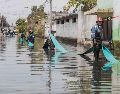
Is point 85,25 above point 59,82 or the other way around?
above

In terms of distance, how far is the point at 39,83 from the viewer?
44.5 ft

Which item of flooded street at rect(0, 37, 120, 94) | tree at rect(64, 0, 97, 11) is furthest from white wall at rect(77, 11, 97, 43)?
flooded street at rect(0, 37, 120, 94)

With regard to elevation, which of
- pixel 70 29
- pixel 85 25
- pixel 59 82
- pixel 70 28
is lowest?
pixel 70 29

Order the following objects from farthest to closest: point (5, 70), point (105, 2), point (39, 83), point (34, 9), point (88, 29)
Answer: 1. point (34, 9)
2. point (88, 29)
3. point (105, 2)
4. point (5, 70)
5. point (39, 83)

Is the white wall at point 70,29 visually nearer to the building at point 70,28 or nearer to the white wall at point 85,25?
the building at point 70,28

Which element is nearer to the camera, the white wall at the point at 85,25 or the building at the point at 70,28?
the white wall at the point at 85,25

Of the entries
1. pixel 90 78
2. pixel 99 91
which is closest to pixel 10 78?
pixel 90 78

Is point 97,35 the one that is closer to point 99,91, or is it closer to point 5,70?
point 5,70

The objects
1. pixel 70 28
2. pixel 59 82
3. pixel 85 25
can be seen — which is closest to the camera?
pixel 59 82

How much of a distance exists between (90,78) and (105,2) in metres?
27.4

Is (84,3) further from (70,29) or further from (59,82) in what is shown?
(59,82)

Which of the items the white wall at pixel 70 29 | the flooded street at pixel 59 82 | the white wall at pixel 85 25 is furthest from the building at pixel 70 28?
the flooded street at pixel 59 82

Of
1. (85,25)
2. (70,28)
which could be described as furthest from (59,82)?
(70,28)

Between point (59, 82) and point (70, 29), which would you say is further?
point (70, 29)
